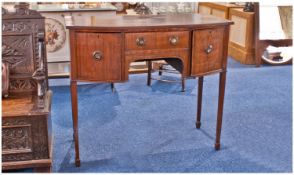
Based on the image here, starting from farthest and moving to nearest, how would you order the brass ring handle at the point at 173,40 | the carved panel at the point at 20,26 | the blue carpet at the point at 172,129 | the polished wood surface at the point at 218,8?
1. the polished wood surface at the point at 218,8
2. the blue carpet at the point at 172,129
3. the carved panel at the point at 20,26
4. the brass ring handle at the point at 173,40

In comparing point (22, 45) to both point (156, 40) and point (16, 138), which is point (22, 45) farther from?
point (156, 40)

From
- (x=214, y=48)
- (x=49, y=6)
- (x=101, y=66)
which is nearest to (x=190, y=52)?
(x=214, y=48)

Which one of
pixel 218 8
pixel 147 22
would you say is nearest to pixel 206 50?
pixel 147 22

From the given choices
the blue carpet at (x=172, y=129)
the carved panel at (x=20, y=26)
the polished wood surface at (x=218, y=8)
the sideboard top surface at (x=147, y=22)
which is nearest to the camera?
the sideboard top surface at (x=147, y=22)

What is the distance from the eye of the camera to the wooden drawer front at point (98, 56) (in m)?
1.83

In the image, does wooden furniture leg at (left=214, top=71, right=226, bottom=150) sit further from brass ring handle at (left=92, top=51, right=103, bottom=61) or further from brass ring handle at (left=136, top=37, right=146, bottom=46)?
brass ring handle at (left=92, top=51, right=103, bottom=61)

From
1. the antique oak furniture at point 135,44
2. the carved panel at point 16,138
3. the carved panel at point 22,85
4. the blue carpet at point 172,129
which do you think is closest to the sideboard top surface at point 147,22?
the antique oak furniture at point 135,44

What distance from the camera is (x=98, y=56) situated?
1.85 m

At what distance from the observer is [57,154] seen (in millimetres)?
2260

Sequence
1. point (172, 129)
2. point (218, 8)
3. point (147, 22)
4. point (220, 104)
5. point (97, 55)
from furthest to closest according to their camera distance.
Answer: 1. point (218, 8)
2. point (172, 129)
3. point (220, 104)
4. point (147, 22)
5. point (97, 55)

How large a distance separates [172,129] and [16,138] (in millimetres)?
1149

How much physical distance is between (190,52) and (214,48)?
0.17 m

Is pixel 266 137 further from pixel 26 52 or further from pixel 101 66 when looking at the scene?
pixel 26 52

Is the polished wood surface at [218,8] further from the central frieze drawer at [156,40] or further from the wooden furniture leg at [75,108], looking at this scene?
the wooden furniture leg at [75,108]
